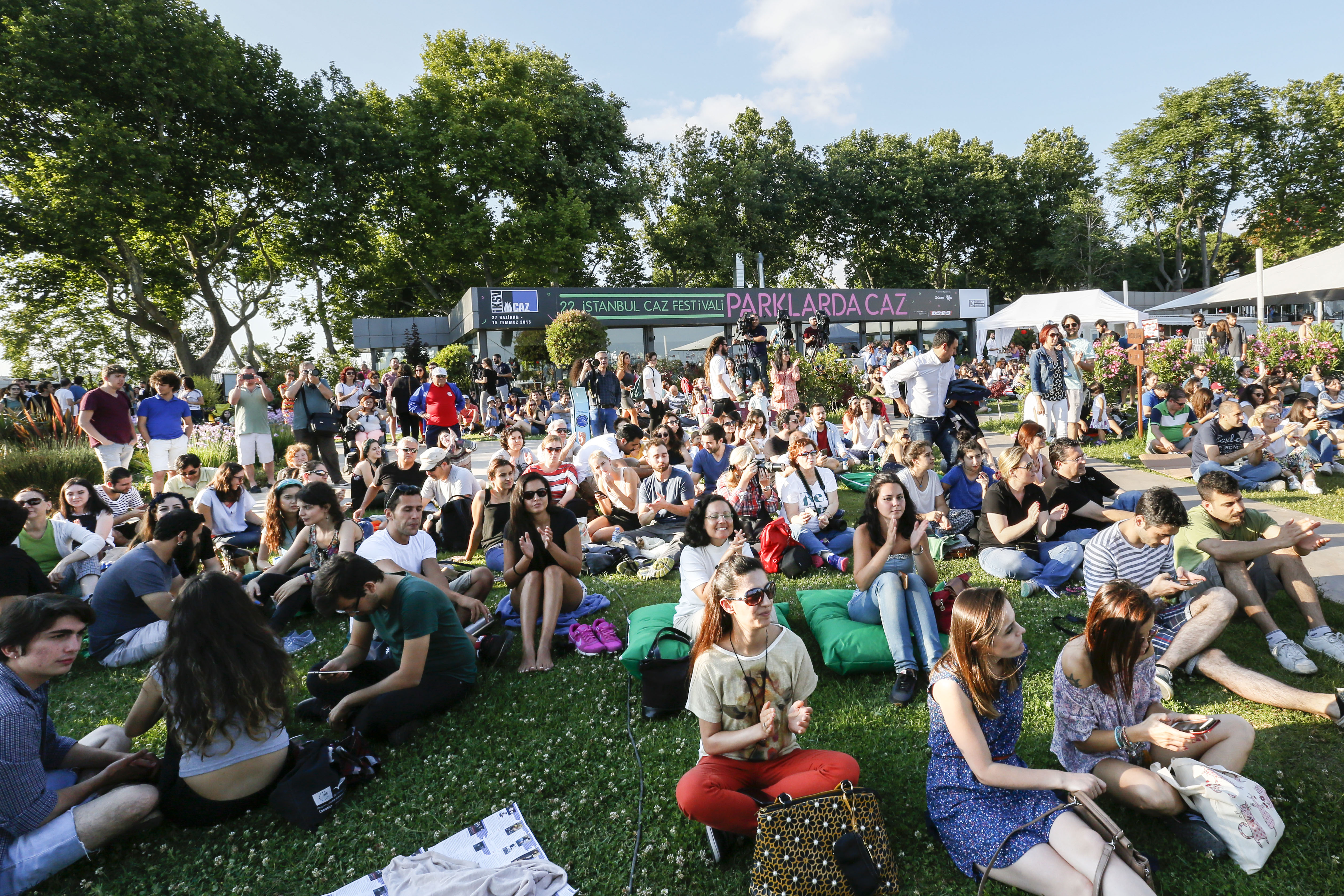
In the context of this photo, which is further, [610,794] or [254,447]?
[254,447]

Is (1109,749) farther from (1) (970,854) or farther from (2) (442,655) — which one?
(2) (442,655)

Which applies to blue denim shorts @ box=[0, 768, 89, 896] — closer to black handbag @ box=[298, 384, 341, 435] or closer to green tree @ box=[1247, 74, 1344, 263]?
black handbag @ box=[298, 384, 341, 435]

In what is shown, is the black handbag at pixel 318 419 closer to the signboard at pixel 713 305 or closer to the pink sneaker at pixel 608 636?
the pink sneaker at pixel 608 636

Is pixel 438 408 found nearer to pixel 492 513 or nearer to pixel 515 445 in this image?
pixel 515 445

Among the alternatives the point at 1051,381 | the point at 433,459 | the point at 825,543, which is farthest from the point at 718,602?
the point at 1051,381

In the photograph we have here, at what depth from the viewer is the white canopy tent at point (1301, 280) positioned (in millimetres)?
14188

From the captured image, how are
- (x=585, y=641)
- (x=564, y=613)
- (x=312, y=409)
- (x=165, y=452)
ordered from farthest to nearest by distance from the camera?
(x=312, y=409) → (x=165, y=452) → (x=564, y=613) → (x=585, y=641)

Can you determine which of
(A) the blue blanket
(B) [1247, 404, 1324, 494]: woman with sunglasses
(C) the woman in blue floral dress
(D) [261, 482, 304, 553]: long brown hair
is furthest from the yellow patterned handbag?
(B) [1247, 404, 1324, 494]: woman with sunglasses

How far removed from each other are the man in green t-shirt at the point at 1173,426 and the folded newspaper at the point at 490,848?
32.4 ft

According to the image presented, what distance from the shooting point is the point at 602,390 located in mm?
11227

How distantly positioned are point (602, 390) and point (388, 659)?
7346 millimetres

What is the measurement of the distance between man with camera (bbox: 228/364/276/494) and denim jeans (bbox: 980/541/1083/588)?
28.3 ft

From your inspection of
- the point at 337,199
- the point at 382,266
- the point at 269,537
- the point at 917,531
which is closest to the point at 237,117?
the point at 337,199

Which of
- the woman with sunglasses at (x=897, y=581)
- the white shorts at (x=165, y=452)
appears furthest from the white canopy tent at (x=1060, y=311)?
the white shorts at (x=165, y=452)
